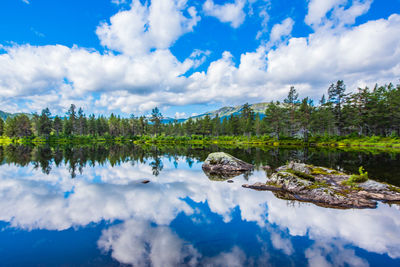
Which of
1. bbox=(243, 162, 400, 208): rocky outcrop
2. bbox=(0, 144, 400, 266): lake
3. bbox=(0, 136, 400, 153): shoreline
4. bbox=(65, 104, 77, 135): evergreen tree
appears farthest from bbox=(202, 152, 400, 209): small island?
bbox=(65, 104, 77, 135): evergreen tree

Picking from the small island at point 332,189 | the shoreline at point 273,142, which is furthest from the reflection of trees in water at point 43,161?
the shoreline at point 273,142

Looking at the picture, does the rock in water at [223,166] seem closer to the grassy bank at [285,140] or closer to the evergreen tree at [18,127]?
the grassy bank at [285,140]

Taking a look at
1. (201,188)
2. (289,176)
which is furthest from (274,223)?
(201,188)

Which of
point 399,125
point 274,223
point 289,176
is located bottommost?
point 274,223

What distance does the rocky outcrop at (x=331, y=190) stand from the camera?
33.1 ft

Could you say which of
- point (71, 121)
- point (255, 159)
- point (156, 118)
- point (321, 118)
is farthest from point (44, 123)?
point (321, 118)

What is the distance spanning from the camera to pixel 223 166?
20359 millimetres

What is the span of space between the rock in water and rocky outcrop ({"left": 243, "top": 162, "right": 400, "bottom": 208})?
5.93 meters

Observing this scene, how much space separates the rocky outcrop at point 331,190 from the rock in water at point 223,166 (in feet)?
19.4

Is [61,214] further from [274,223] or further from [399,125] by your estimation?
[399,125]

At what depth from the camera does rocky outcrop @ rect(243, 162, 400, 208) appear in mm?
10086

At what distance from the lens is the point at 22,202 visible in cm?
1128

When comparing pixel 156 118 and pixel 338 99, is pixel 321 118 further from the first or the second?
pixel 156 118

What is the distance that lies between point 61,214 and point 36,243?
2704mm
